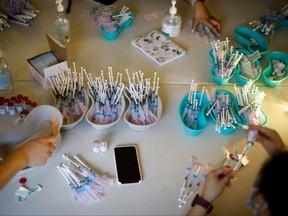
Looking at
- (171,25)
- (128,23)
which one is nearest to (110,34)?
(128,23)

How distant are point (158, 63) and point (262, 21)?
0.70m

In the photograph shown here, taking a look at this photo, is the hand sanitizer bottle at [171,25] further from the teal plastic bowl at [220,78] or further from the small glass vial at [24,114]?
the small glass vial at [24,114]

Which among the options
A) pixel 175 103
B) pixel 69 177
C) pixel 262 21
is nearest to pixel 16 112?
pixel 69 177

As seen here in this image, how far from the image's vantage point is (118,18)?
6.11ft

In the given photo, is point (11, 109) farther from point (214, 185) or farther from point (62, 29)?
point (214, 185)

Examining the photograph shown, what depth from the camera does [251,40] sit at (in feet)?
6.01

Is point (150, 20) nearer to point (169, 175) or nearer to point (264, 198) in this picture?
point (169, 175)

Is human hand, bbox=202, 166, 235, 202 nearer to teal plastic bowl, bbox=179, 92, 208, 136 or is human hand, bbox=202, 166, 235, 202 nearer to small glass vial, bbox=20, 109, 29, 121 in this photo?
teal plastic bowl, bbox=179, 92, 208, 136

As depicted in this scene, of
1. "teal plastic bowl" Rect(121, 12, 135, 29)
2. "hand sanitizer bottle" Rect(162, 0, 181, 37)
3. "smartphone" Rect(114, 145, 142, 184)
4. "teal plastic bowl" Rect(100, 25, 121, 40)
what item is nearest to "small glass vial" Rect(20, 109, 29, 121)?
"smartphone" Rect(114, 145, 142, 184)

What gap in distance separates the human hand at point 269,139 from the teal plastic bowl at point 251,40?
2.14 ft

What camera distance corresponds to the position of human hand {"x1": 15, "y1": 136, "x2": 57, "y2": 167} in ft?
3.95

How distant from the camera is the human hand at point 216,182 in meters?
1.16

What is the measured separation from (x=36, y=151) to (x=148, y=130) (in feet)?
1.52

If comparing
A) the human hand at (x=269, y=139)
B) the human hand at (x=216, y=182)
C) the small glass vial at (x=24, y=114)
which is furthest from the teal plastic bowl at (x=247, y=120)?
the small glass vial at (x=24, y=114)
